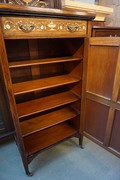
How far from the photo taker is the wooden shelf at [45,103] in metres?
1.24

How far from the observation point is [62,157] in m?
1.56

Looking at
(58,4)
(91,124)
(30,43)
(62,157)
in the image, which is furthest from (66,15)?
(62,157)

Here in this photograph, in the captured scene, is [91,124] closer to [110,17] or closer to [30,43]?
[30,43]

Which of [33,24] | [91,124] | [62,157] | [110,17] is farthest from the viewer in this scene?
[110,17]

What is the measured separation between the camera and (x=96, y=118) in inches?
62.1

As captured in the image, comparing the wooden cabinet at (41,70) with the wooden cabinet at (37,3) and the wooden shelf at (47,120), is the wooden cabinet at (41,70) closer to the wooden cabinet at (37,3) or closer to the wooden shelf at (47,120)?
the wooden shelf at (47,120)

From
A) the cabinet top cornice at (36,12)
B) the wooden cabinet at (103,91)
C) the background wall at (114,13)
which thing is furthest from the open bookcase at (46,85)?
the background wall at (114,13)

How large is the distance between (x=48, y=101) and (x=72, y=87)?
1.23ft

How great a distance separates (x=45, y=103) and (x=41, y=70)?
1.34ft

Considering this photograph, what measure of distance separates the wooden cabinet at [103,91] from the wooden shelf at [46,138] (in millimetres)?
348

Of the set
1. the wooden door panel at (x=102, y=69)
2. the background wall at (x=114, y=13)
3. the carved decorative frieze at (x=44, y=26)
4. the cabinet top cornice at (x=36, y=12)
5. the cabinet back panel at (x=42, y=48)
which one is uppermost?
the background wall at (x=114, y=13)

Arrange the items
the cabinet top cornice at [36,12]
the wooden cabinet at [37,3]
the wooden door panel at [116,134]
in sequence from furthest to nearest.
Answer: the wooden door panel at [116,134] < the wooden cabinet at [37,3] < the cabinet top cornice at [36,12]

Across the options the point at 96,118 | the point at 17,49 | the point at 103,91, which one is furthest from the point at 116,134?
the point at 17,49

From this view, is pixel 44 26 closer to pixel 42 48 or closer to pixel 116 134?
pixel 42 48
